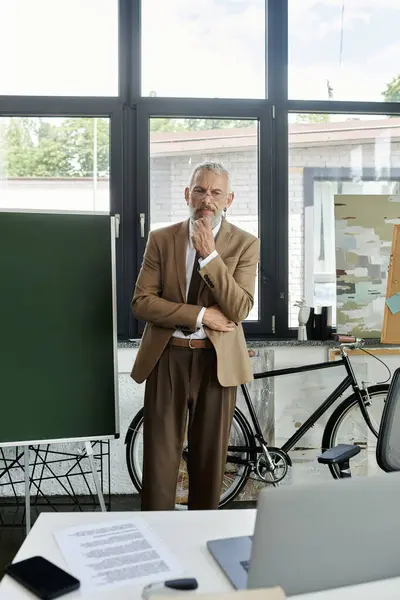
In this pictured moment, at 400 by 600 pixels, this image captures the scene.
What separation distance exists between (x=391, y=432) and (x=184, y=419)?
92cm

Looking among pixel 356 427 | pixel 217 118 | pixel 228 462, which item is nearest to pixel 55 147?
pixel 217 118

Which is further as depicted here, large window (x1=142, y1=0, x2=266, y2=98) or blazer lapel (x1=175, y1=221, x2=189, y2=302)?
large window (x1=142, y1=0, x2=266, y2=98)

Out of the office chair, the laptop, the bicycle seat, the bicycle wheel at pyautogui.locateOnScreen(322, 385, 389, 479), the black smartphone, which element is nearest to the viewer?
the laptop

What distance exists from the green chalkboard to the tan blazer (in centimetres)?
16

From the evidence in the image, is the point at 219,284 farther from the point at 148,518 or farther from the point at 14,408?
the point at 148,518

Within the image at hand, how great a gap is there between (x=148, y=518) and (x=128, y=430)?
212cm

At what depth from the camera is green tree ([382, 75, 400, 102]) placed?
4.02 m

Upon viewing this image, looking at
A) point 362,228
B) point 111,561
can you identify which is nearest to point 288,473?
point 362,228

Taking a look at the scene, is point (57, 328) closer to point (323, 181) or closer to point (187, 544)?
point (187, 544)

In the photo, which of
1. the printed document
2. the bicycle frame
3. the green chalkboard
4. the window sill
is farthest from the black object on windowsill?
the printed document

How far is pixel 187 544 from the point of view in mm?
1366

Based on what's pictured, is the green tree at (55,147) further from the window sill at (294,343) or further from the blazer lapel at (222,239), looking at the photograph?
the blazer lapel at (222,239)

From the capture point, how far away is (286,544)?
38.4 inches

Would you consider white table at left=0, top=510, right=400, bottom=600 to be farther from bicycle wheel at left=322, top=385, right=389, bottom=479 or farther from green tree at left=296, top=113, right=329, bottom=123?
green tree at left=296, top=113, right=329, bottom=123
